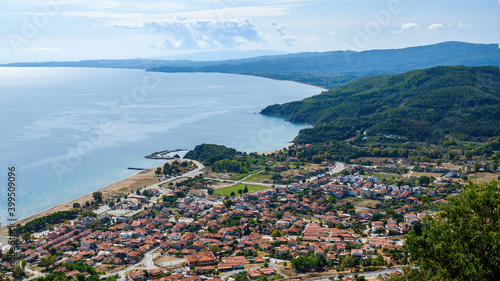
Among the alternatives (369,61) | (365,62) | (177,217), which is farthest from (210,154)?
(369,61)

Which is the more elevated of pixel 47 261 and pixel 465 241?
pixel 465 241

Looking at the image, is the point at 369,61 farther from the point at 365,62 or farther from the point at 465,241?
the point at 465,241

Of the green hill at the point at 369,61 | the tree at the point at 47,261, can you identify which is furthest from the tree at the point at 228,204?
the green hill at the point at 369,61

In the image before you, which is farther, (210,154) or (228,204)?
(210,154)

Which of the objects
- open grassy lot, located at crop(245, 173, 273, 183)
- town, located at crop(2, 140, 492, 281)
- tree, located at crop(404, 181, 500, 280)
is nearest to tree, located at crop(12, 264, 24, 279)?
town, located at crop(2, 140, 492, 281)

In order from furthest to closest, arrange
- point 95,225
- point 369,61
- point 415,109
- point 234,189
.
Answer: point 369,61
point 415,109
point 234,189
point 95,225

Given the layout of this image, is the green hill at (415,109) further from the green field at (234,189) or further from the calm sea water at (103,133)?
the green field at (234,189)

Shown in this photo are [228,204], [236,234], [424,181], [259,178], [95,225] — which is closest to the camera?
[236,234]

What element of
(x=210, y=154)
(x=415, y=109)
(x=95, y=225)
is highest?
(x=415, y=109)
